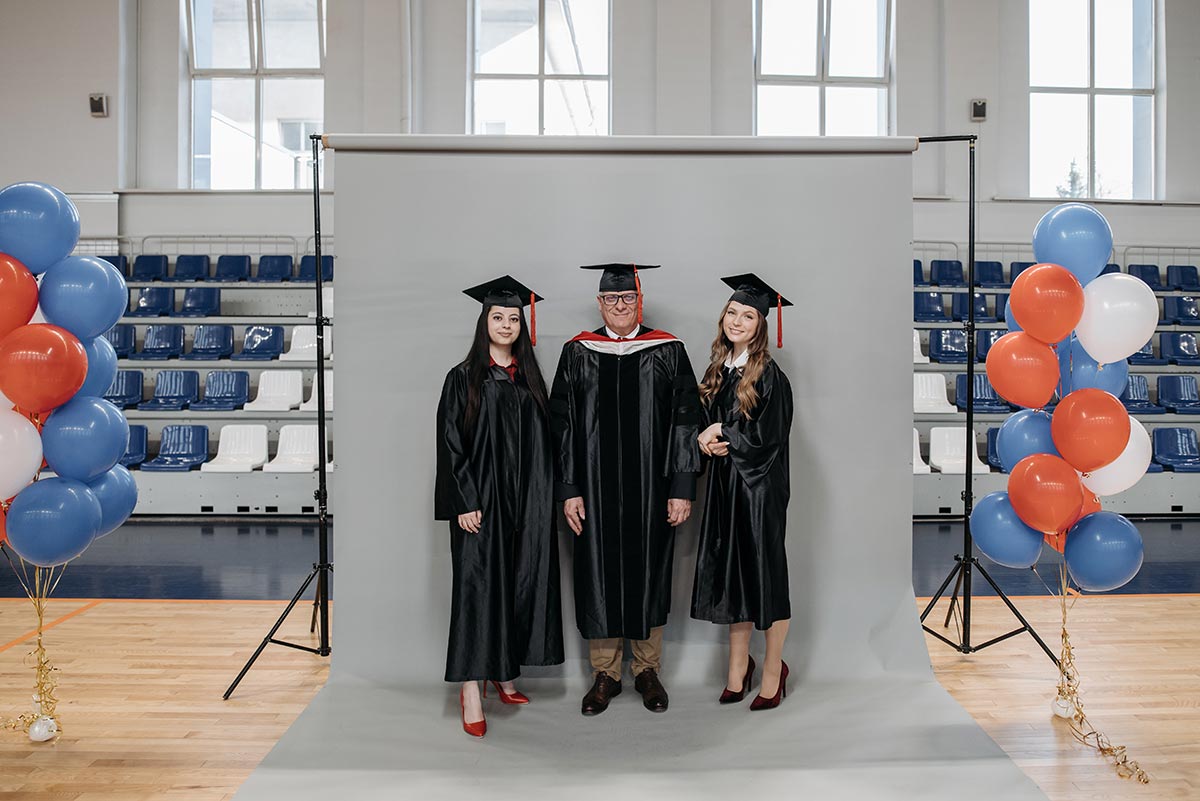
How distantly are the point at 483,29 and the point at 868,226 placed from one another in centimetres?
718

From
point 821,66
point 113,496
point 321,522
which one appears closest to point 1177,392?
point 821,66

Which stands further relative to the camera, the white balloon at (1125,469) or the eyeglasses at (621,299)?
the eyeglasses at (621,299)

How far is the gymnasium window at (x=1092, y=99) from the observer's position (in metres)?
9.33

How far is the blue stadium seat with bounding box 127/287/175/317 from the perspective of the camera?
336 inches

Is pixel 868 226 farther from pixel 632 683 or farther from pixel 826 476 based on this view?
pixel 632 683

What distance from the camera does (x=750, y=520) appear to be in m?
3.04

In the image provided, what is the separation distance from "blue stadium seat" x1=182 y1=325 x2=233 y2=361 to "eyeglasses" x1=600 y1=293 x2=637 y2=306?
6211 millimetres

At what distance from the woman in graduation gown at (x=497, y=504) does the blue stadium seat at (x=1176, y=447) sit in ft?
21.8

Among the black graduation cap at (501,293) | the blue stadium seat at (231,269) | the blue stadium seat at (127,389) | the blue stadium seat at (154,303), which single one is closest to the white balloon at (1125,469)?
the black graduation cap at (501,293)

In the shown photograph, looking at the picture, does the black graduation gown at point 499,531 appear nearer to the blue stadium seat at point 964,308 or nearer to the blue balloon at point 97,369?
the blue balloon at point 97,369

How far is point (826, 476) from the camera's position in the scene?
11.6 ft

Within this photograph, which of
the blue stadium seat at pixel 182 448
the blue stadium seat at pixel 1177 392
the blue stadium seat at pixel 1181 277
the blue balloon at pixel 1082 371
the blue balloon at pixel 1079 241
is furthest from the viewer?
the blue stadium seat at pixel 1181 277

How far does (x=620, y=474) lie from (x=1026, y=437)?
1.51 metres

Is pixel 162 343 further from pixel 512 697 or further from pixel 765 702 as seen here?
pixel 765 702
